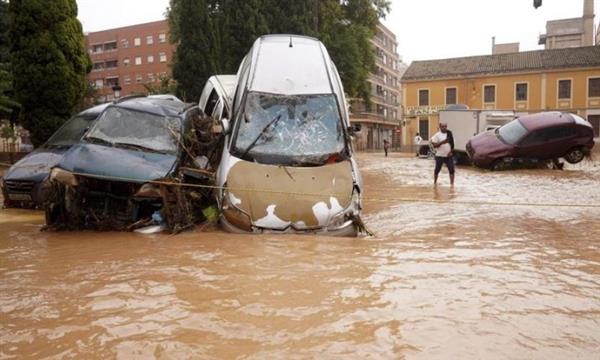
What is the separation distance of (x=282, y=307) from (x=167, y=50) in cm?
6926

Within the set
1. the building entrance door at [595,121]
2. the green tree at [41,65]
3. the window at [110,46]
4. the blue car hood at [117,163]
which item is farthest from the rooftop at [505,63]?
the window at [110,46]

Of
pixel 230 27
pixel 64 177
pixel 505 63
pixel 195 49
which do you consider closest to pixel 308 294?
pixel 64 177

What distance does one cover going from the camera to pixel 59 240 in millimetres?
7262

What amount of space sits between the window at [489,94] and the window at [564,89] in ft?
17.5

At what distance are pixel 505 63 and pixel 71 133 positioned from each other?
145ft

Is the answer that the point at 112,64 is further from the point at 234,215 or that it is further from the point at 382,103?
the point at 234,215

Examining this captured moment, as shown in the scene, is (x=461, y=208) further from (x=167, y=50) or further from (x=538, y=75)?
(x=167, y=50)

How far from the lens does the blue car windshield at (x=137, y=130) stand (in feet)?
27.4

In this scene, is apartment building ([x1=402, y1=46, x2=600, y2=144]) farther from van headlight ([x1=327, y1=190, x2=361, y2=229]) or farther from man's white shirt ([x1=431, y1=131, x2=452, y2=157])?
van headlight ([x1=327, y1=190, x2=361, y2=229])

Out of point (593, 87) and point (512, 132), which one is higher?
point (593, 87)

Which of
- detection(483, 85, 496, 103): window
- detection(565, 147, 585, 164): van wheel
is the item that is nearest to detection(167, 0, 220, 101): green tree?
detection(565, 147, 585, 164): van wheel

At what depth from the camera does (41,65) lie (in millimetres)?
17062

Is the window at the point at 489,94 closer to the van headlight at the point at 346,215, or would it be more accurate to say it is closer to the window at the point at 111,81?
the van headlight at the point at 346,215

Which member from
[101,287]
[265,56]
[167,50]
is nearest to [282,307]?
[101,287]
